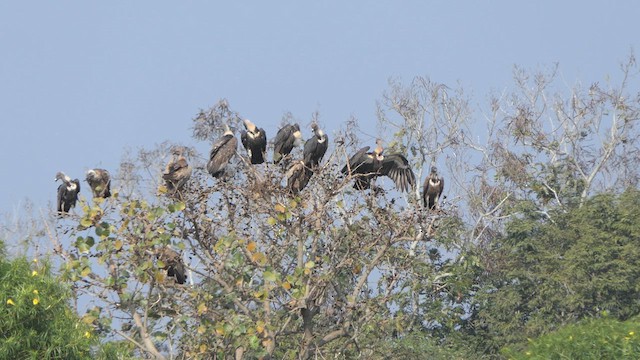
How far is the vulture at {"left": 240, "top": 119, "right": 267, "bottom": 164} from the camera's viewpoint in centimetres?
1659

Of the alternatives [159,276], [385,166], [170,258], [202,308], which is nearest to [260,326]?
[202,308]

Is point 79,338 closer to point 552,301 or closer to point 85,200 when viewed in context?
point 85,200

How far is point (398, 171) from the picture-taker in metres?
17.2

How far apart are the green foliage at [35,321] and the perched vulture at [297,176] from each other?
3.03 m

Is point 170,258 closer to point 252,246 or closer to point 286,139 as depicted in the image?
point 252,246

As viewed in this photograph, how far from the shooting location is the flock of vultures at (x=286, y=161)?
46.4 ft

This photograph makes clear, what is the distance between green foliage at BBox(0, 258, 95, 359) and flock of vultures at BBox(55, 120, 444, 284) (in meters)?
1.48

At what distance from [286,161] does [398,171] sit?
3368 millimetres

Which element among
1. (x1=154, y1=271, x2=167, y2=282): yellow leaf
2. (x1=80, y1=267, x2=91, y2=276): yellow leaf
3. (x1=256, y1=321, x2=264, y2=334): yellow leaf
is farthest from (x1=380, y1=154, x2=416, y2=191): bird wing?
(x1=80, y1=267, x2=91, y2=276): yellow leaf

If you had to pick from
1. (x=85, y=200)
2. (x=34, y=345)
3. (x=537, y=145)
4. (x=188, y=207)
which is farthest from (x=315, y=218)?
(x=537, y=145)

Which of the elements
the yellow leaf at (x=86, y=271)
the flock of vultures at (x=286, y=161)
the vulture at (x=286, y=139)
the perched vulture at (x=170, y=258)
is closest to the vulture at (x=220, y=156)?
the flock of vultures at (x=286, y=161)

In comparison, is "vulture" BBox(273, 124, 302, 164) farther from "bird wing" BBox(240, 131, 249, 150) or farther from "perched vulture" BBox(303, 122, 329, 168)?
"bird wing" BBox(240, 131, 249, 150)

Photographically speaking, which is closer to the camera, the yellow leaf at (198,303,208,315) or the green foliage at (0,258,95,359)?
the green foliage at (0,258,95,359)

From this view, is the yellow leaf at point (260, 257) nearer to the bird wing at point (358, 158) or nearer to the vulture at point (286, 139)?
the vulture at point (286, 139)
